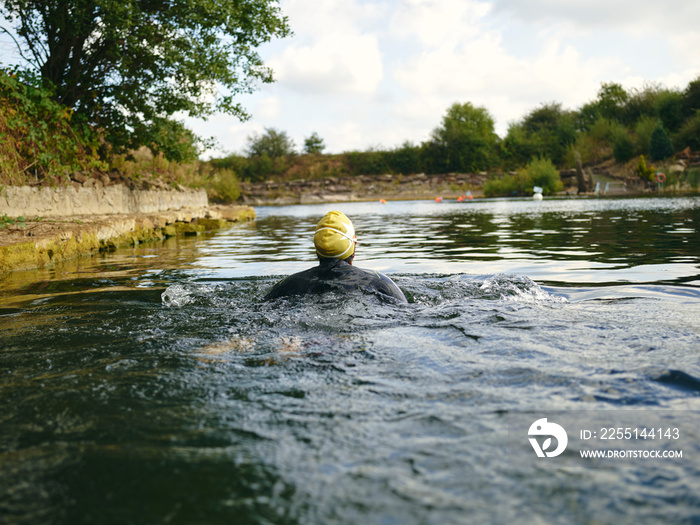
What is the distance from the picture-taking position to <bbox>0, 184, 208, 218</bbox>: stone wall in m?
10.2

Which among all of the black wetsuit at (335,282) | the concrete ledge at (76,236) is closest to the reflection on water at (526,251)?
the concrete ledge at (76,236)

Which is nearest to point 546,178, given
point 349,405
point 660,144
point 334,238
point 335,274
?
point 660,144

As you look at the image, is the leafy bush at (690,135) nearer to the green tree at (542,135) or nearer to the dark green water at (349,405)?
the green tree at (542,135)

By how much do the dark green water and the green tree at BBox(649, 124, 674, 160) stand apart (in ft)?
118

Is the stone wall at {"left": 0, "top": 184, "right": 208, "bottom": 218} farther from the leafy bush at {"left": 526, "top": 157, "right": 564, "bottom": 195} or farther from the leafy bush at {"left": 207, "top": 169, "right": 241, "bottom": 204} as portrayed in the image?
the leafy bush at {"left": 526, "top": 157, "right": 564, "bottom": 195}

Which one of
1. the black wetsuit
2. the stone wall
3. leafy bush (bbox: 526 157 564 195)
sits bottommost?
the black wetsuit

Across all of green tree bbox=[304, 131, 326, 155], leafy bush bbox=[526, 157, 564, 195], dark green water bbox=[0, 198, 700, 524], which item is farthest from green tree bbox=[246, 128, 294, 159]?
dark green water bbox=[0, 198, 700, 524]

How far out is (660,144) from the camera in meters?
35.8

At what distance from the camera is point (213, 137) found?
49.4 ft

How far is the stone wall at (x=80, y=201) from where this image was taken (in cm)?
1021

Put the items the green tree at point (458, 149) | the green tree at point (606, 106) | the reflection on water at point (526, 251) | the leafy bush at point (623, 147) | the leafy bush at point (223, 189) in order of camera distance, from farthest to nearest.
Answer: the green tree at point (458, 149) < the green tree at point (606, 106) < the leafy bush at point (623, 147) < the leafy bush at point (223, 189) < the reflection on water at point (526, 251)

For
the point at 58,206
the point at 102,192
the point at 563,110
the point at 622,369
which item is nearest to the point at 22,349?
the point at 622,369

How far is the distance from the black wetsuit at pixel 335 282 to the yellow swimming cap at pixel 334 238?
7cm

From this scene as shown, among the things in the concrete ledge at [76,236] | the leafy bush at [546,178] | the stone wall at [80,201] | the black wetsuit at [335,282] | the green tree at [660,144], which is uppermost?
the green tree at [660,144]
